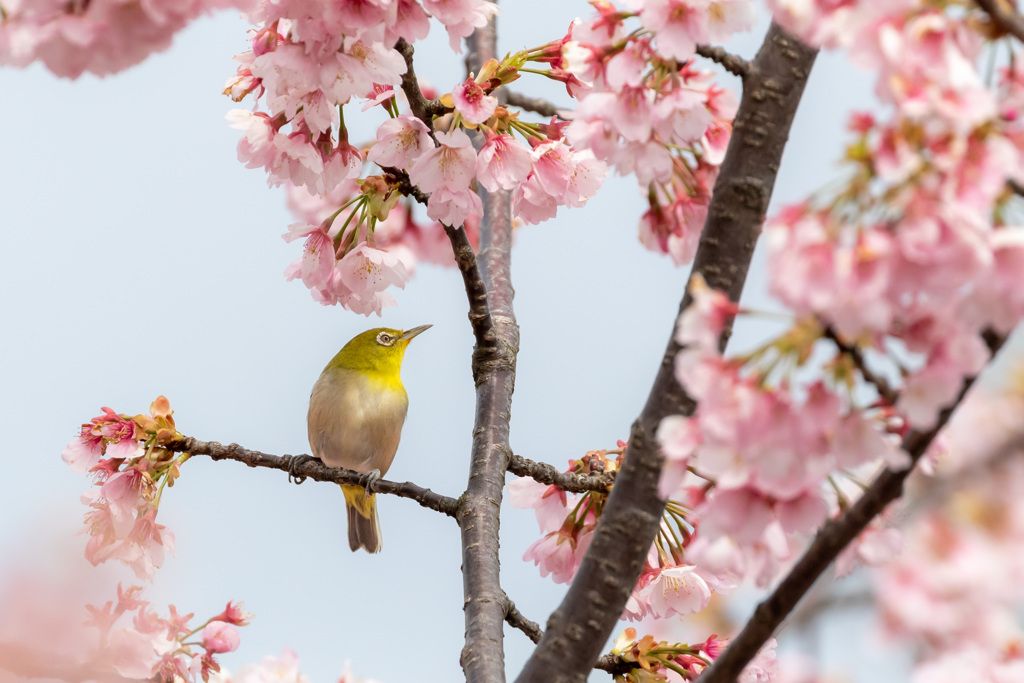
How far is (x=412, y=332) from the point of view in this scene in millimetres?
5414

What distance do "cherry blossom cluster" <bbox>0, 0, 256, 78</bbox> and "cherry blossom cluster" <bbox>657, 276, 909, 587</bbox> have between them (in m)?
0.95

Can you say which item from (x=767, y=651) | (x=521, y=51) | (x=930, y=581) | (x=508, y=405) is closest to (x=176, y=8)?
(x=521, y=51)

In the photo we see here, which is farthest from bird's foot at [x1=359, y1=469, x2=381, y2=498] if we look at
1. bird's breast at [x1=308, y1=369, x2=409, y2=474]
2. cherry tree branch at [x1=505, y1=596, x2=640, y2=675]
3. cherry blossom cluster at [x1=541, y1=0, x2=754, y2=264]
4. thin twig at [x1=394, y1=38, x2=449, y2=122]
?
bird's breast at [x1=308, y1=369, x2=409, y2=474]

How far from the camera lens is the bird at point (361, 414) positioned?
4.76 m

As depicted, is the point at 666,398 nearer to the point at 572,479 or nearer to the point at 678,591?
the point at 572,479

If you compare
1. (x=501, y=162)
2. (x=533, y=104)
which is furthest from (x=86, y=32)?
(x=533, y=104)

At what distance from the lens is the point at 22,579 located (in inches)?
150

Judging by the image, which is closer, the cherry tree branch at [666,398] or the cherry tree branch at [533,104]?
the cherry tree branch at [666,398]

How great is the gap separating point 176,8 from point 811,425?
1.16 m

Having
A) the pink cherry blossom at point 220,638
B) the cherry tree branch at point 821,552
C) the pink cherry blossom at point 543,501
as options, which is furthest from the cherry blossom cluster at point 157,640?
the cherry tree branch at point 821,552

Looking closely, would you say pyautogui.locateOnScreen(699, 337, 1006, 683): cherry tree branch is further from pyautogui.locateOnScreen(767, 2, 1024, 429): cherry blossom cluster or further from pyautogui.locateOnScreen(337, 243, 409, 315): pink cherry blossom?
pyautogui.locateOnScreen(337, 243, 409, 315): pink cherry blossom

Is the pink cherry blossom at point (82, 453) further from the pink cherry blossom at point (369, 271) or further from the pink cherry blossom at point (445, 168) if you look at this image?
the pink cherry blossom at point (445, 168)

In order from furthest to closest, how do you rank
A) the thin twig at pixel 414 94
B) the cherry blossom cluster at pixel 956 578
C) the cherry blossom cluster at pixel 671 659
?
the cherry blossom cluster at pixel 671 659 → the thin twig at pixel 414 94 → the cherry blossom cluster at pixel 956 578

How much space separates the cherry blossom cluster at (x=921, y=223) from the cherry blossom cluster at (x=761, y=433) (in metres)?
0.07
